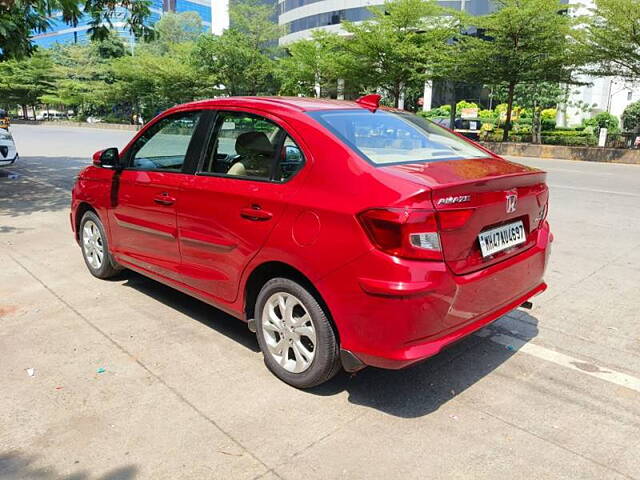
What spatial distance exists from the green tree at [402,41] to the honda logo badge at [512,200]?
2415cm

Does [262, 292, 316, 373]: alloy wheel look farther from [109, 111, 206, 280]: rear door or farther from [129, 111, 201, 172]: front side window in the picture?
[129, 111, 201, 172]: front side window

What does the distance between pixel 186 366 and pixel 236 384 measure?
417 millimetres

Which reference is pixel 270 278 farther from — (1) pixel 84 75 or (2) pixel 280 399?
(1) pixel 84 75

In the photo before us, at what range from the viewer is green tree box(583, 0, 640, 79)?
60.9ft

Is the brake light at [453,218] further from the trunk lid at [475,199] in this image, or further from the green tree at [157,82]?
the green tree at [157,82]

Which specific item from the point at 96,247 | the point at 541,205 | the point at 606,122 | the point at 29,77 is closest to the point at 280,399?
the point at 541,205

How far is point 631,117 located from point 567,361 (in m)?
35.2

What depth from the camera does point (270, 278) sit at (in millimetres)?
3328

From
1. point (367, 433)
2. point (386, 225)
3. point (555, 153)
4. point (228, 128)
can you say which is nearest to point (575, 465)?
point (367, 433)

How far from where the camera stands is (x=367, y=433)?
2.84 metres

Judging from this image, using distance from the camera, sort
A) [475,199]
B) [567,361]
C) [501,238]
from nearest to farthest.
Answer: [475,199], [501,238], [567,361]

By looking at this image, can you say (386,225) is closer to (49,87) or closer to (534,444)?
(534,444)

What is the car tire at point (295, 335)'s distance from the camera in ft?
9.87

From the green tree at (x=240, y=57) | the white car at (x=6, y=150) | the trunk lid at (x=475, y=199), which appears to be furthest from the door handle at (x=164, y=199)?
the green tree at (x=240, y=57)
